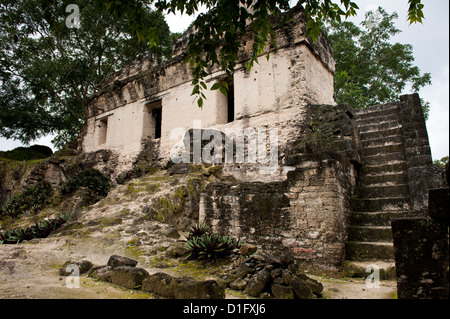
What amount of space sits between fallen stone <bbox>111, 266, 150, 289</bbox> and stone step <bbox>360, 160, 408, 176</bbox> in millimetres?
5018

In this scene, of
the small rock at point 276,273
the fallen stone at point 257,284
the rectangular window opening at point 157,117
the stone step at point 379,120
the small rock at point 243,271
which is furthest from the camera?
the rectangular window opening at point 157,117

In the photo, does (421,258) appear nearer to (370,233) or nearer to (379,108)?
(370,233)

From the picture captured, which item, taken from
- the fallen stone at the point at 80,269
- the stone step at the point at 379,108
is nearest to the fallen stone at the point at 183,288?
the fallen stone at the point at 80,269

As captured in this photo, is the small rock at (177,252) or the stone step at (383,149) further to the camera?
the stone step at (383,149)

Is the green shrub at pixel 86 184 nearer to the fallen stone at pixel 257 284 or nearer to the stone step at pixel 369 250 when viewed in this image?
the fallen stone at pixel 257 284

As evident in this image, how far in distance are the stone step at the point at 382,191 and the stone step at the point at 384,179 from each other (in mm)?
132

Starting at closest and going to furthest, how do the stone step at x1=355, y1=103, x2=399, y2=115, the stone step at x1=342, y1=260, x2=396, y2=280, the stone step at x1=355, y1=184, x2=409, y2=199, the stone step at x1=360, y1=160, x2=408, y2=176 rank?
the stone step at x1=342, y1=260, x2=396, y2=280, the stone step at x1=355, y1=184, x2=409, y2=199, the stone step at x1=360, y1=160, x2=408, y2=176, the stone step at x1=355, y1=103, x2=399, y2=115

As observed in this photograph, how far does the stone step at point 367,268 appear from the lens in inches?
171

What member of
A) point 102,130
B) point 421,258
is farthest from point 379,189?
point 102,130

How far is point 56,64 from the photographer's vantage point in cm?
1559

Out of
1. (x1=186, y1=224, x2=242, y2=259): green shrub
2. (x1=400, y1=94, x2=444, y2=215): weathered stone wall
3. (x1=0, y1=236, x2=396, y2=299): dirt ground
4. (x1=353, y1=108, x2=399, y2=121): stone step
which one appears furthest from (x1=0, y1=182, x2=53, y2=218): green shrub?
(x1=400, y1=94, x2=444, y2=215): weathered stone wall

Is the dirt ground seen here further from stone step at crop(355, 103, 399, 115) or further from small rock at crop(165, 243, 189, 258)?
stone step at crop(355, 103, 399, 115)

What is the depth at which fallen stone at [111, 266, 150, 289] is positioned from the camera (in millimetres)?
3625

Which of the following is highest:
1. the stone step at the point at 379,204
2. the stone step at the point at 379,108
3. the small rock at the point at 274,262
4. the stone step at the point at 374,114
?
the stone step at the point at 379,108
